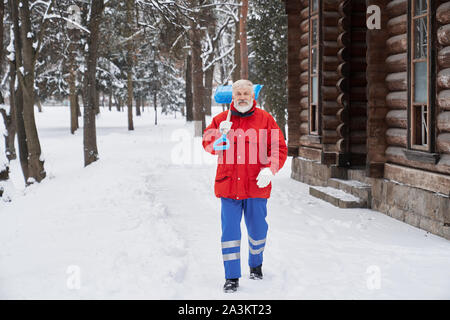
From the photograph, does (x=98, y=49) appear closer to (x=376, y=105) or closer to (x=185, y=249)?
(x=376, y=105)

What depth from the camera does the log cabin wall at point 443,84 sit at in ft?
23.8

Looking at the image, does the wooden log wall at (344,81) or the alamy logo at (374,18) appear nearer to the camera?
the alamy logo at (374,18)

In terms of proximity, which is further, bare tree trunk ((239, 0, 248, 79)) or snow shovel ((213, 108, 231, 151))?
bare tree trunk ((239, 0, 248, 79))

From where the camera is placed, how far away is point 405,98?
27.8 ft

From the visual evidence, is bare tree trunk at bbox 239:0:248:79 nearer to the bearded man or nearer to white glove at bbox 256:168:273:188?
the bearded man

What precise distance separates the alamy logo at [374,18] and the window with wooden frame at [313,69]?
9.83 ft

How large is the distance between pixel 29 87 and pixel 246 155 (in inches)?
424

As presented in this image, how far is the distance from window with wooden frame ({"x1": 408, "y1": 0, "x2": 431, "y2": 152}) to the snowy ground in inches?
55.2

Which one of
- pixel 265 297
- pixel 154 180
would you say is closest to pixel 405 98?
pixel 265 297

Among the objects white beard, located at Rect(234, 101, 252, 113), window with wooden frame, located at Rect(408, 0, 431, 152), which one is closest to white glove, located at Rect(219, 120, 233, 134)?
white beard, located at Rect(234, 101, 252, 113)

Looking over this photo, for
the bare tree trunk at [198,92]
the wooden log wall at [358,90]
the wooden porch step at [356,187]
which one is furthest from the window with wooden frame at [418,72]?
the bare tree trunk at [198,92]

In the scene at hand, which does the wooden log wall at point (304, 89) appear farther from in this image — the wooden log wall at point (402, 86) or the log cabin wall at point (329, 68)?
the wooden log wall at point (402, 86)

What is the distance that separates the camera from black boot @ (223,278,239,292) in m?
5.18

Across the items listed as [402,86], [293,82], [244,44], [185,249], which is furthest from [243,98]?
[244,44]
